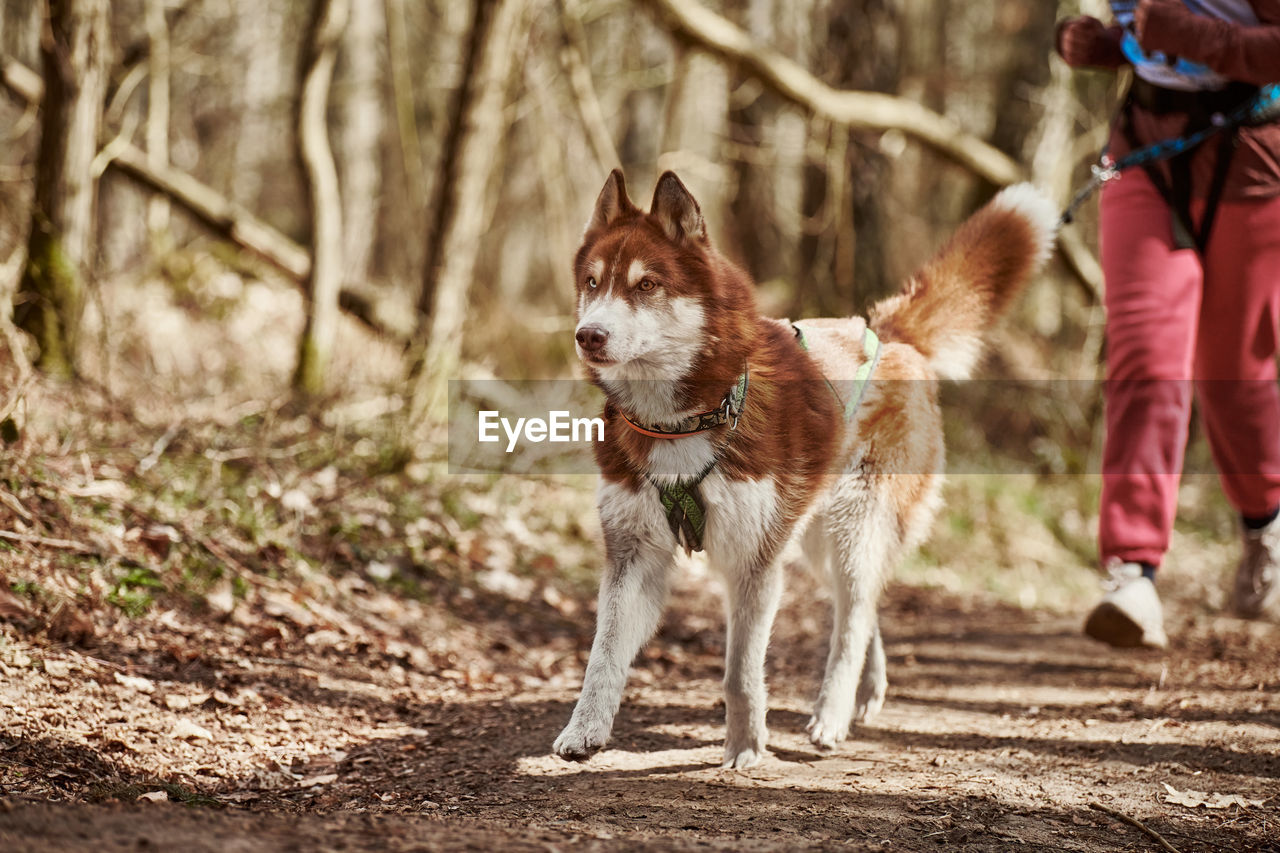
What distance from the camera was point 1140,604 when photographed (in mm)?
3666

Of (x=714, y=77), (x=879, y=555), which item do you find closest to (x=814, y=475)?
(x=879, y=555)

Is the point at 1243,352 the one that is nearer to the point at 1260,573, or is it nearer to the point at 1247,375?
the point at 1247,375

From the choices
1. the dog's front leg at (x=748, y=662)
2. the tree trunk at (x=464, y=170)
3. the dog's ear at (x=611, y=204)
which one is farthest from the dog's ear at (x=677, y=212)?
the tree trunk at (x=464, y=170)

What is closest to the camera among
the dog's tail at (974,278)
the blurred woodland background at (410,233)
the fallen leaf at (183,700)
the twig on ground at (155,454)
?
the fallen leaf at (183,700)

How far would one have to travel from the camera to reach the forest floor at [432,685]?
2.70 meters

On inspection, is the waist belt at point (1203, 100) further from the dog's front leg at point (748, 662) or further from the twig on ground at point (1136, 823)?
the twig on ground at point (1136, 823)

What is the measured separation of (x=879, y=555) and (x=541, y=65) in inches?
279

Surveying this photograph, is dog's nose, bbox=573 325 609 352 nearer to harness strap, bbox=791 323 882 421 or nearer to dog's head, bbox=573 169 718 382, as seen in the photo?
dog's head, bbox=573 169 718 382

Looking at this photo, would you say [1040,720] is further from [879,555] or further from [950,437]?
[950,437]

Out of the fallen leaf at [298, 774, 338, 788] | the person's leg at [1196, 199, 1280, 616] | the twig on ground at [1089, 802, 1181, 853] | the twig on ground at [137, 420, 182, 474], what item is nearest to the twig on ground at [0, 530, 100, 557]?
the twig on ground at [137, 420, 182, 474]

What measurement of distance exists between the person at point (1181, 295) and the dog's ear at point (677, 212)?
1.79 m

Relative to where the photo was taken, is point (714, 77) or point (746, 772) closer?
point (746, 772)

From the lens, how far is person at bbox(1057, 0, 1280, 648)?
3.73 meters

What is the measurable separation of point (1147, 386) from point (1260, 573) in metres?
1.00
